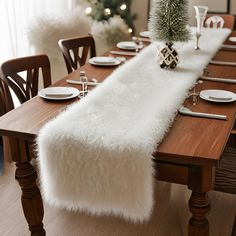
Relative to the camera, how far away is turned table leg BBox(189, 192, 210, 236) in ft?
4.65

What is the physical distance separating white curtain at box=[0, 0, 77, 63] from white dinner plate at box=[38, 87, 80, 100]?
1.48 m

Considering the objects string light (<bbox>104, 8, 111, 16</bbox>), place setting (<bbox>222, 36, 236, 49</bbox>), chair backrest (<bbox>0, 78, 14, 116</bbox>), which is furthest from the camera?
string light (<bbox>104, 8, 111, 16</bbox>)

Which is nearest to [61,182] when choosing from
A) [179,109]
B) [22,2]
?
[179,109]

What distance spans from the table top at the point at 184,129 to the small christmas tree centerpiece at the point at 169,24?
10.5 inches

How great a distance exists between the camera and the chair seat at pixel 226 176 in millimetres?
1639

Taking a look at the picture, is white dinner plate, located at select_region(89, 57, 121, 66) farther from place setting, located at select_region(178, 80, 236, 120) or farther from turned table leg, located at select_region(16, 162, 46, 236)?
turned table leg, located at select_region(16, 162, 46, 236)

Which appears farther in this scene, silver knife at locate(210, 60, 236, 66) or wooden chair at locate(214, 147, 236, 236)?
silver knife at locate(210, 60, 236, 66)

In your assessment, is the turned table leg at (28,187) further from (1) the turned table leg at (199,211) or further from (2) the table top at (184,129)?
(1) the turned table leg at (199,211)

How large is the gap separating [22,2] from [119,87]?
1897 millimetres

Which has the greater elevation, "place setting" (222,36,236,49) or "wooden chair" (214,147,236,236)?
"place setting" (222,36,236,49)

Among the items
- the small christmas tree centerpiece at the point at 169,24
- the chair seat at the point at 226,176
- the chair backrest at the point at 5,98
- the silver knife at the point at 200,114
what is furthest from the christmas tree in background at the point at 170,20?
the chair backrest at the point at 5,98

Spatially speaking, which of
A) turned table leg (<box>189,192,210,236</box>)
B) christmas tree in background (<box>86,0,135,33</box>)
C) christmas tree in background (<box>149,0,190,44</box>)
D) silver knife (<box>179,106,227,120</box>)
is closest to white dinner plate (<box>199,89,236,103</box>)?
silver knife (<box>179,106,227,120</box>)

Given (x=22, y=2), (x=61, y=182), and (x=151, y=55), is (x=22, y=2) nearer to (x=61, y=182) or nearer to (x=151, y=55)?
(x=151, y=55)

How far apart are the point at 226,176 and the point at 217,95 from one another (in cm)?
36
